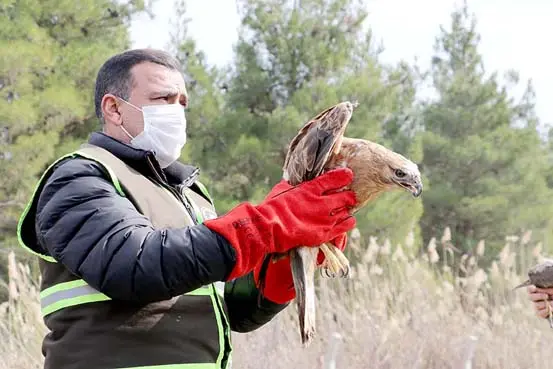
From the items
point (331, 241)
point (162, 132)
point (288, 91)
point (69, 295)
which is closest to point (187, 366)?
point (69, 295)

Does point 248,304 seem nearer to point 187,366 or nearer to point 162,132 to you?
point 187,366

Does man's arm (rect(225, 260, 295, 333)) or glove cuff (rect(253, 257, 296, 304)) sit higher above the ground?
glove cuff (rect(253, 257, 296, 304))

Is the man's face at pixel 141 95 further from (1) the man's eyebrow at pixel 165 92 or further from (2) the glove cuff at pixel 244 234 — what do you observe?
(2) the glove cuff at pixel 244 234

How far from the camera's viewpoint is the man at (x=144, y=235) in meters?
1.94

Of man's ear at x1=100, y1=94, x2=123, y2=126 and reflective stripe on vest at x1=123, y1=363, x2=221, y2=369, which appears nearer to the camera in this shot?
reflective stripe on vest at x1=123, y1=363, x2=221, y2=369

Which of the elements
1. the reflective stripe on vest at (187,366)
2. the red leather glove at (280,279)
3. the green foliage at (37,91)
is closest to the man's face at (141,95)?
the red leather glove at (280,279)

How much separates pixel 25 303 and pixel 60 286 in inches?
145

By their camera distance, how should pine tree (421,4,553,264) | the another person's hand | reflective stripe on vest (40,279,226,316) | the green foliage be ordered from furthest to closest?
pine tree (421,4,553,264) → the green foliage → the another person's hand → reflective stripe on vest (40,279,226,316)

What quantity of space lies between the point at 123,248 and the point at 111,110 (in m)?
0.61

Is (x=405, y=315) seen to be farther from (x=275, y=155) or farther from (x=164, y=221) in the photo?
(x=275, y=155)

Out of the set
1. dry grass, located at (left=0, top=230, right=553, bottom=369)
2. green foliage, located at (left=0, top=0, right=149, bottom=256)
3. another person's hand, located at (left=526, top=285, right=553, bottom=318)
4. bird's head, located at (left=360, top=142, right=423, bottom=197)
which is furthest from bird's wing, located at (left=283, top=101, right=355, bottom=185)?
green foliage, located at (left=0, top=0, right=149, bottom=256)

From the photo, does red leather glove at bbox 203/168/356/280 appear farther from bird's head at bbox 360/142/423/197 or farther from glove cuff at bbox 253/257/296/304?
glove cuff at bbox 253/257/296/304

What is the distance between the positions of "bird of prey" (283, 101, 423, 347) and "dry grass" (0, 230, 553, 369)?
2744 millimetres

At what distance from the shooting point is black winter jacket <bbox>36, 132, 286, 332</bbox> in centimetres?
192
